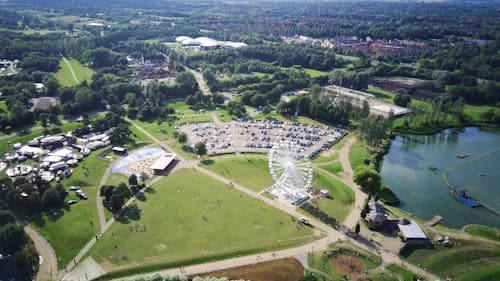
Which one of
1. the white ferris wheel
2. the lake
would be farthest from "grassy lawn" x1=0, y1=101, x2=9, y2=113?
the lake

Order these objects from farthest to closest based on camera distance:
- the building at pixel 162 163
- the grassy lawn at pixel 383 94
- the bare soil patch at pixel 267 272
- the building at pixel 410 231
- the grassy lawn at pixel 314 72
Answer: the grassy lawn at pixel 314 72 < the grassy lawn at pixel 383 94 < the building at pixel 162 163 < the building at pixel 410 231 < the bare soil patch at pixel 267 272

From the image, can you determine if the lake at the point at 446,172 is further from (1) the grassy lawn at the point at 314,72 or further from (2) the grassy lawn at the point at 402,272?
(1) the grassy lawn at the point at 314,72

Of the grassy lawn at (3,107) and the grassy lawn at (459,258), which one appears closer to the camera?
the grassy lawn at (459,258)

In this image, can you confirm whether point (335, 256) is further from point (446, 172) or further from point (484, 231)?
point (446, 172)

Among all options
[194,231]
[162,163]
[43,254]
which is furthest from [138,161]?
[43,254]

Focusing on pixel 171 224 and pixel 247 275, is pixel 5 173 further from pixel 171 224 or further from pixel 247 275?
pixel 247 275

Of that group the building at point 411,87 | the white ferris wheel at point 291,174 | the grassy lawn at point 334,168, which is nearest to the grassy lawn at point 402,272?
the white ferris wheel at point 291,174

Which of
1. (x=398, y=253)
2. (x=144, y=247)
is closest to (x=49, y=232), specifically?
(x=144, y=247)
